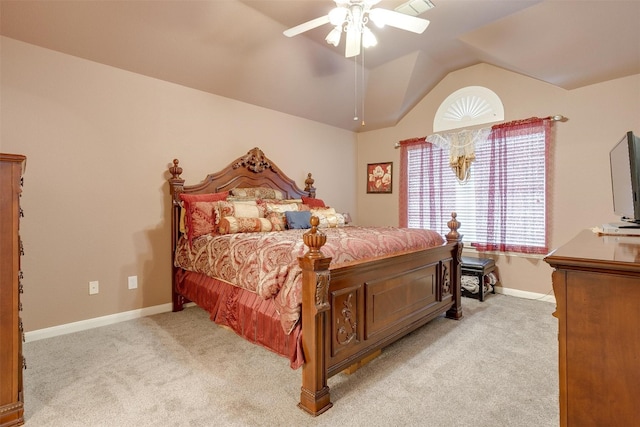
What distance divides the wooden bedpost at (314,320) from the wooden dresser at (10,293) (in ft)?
4.72

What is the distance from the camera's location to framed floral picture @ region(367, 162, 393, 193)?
5.25 m

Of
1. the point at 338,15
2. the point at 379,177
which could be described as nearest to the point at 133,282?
the point at 338,15

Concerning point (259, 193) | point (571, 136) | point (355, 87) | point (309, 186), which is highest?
point (355, 87)

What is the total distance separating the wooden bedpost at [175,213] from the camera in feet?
11.0

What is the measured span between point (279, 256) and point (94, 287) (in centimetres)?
212

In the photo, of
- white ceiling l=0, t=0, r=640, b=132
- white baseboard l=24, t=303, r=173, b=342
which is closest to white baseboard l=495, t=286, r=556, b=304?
white ceiling l=0, t=0, r=640, b=132

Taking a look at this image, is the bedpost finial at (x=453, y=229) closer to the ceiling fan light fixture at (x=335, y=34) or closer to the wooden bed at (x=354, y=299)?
the wooden bed at (x=354, y=299)

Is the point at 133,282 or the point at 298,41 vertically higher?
the point at 298,41

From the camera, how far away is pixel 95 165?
2.95 metres

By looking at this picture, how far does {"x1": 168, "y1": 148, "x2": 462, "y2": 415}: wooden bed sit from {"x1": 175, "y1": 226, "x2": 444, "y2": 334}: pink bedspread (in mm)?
93

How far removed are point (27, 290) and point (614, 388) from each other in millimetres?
3715

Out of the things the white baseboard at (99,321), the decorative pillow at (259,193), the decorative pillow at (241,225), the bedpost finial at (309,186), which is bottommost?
the white baseboard at (99,321)

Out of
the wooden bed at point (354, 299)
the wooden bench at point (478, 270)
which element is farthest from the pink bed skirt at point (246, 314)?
the wooden bench at point (478, 270)

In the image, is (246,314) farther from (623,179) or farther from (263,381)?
(623,179)
